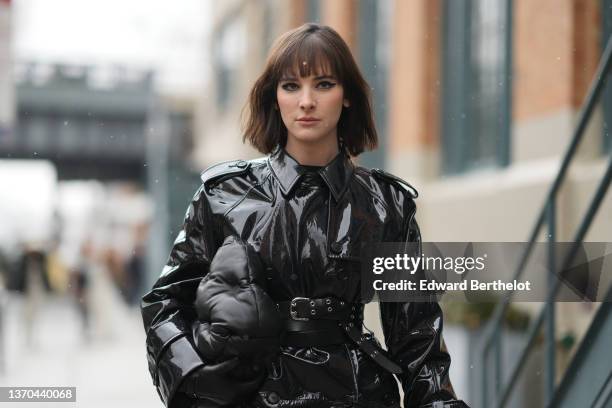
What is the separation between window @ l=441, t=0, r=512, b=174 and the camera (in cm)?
781

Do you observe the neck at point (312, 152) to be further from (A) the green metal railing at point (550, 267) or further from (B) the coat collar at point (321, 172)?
(A) the green metal railing at point (550, 267)

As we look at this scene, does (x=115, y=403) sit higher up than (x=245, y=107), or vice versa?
(x=245, y=107)

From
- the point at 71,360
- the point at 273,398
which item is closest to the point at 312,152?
the point at 273,398

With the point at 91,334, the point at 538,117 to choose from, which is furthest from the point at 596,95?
the point at 91,334

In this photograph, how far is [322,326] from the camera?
2.34 metres

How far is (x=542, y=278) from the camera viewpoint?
15.8 feet

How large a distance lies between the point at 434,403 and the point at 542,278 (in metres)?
2.66

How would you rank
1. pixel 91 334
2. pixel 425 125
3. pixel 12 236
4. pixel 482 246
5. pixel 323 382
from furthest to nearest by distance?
pixel 425 125 → pixel 91 334 → pixel 12 236 → pixel 482 246 → pixel 323 382

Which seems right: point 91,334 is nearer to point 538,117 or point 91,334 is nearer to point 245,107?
point 538,117

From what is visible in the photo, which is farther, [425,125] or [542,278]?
[425,125]

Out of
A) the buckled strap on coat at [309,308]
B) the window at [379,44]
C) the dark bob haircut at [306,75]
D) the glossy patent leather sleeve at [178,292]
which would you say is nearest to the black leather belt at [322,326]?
the buckled strap on coat at [309,308]

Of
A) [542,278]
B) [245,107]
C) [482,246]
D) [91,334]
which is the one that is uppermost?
[245,107]

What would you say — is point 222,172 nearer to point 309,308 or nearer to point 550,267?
point 309,308

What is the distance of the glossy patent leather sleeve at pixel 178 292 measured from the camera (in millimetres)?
2354
